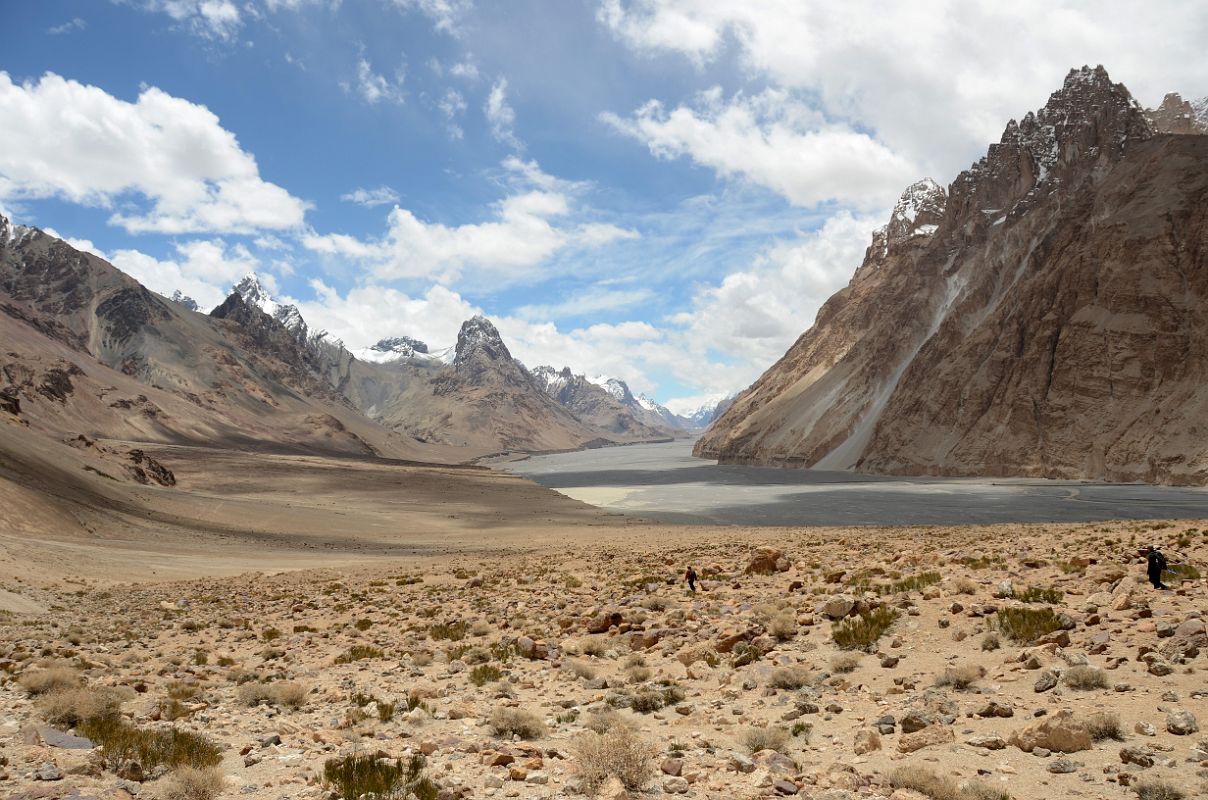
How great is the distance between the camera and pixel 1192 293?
93438 millimetres

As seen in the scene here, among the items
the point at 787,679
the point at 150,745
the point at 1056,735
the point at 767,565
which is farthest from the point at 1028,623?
the point at 150,745

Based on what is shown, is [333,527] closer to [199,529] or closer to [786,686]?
[199,529]

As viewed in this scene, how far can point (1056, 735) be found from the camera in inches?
282

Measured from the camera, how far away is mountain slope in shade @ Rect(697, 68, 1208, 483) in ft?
297

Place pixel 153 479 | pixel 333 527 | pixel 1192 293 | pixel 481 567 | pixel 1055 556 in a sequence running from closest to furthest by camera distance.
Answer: pixel 1055 556 < pixel 481 567 < pixel 333 527 < pixel 153 479 < pixel 1192 293

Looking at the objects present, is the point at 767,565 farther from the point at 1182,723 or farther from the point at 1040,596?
the point at 1182,723

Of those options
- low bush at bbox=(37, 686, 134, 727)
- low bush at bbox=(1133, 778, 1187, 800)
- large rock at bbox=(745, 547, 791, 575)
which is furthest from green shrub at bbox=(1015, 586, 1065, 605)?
low bush at bbox=(37, 686, 134, 727)

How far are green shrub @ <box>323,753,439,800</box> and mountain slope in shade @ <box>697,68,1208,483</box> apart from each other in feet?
302

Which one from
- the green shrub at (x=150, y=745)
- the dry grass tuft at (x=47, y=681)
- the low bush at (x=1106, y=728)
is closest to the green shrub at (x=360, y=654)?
the dry grass tuft at (x=47, y=681)

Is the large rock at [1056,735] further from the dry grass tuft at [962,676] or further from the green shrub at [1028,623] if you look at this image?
the green shrub at [1028,623]

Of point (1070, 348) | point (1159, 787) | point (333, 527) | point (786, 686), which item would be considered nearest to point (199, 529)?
point (333, 527)

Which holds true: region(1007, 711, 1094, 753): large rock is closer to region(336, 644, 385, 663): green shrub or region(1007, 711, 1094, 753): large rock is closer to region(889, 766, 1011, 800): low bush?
region(889, 766, 1011, 800): low bush

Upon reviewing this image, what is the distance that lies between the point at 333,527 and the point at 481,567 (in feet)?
103

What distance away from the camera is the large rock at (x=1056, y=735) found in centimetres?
708
